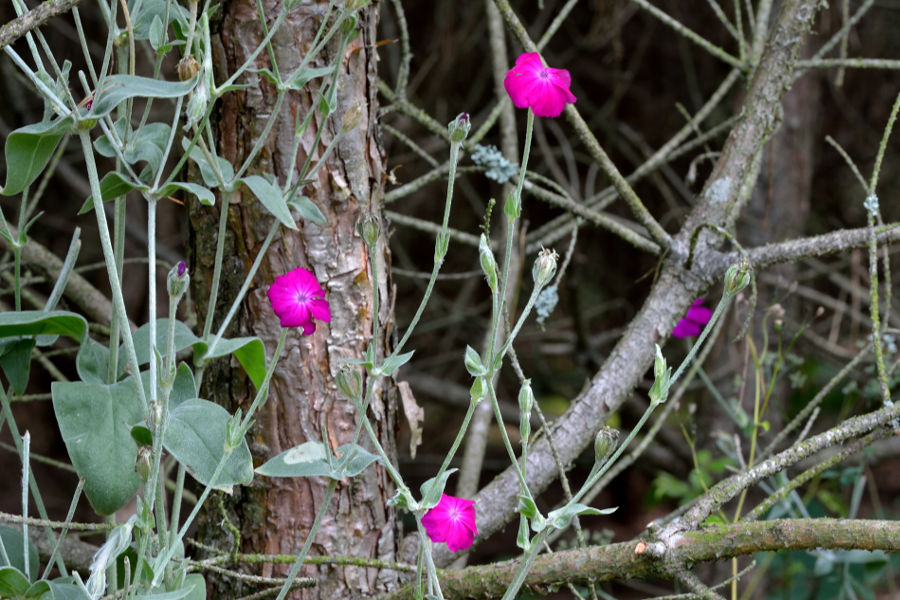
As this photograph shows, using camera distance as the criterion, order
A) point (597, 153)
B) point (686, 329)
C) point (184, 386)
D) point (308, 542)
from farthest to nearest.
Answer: point (686, 329), point (597, 153), point (184, 386), point (308, 542)

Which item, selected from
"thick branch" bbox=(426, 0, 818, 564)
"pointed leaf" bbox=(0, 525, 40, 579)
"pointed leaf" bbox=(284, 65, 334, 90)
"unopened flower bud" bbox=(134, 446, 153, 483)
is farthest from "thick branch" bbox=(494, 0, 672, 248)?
"pointed leaf" bbox=(0, 525, 40, 579)

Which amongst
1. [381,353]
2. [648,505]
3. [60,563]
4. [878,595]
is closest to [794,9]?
[381,353]

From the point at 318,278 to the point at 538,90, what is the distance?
36cm

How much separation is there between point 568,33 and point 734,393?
1547mm

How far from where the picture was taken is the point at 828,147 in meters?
3.09

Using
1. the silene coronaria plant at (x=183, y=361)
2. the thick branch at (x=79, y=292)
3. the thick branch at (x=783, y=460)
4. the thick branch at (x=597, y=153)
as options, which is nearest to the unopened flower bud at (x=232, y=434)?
the silene coronaria plant at (x=183, y=361)

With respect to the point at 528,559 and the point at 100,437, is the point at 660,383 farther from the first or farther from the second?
the point at 100,437

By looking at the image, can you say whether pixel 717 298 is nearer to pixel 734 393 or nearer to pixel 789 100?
pixel 734 393

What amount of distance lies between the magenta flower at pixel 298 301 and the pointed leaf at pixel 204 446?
0.11 metres

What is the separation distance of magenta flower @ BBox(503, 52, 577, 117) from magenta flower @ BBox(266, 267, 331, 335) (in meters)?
0.27

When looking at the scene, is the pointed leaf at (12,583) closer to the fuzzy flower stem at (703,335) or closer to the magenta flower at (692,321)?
the fuzzy flower stem at (703,335)

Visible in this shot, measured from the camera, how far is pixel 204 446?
786mm

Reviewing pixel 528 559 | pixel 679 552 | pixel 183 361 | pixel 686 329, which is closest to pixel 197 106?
pixel 183 361

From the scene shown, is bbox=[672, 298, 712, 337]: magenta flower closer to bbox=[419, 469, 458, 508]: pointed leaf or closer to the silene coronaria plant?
the silene coronaria plant
